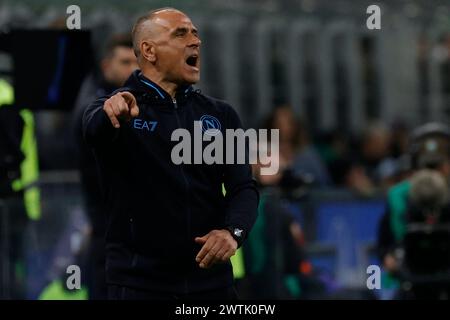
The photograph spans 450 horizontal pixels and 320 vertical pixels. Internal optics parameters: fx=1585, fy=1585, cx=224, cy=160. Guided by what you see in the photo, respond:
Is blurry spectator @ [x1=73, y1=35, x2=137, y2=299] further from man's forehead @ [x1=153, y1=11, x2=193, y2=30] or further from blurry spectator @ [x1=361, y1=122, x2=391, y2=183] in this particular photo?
blurry spectator @ [x1=361, y1=122, x2=391, y2=183]

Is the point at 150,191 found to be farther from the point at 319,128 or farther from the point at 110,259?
the point at 319,128

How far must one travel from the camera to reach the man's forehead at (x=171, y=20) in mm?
6504

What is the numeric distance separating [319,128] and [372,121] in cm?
64

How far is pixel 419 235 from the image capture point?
9.63 metres

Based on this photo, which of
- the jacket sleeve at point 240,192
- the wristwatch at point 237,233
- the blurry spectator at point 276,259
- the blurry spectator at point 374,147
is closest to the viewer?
the wristwatch at point 237,233

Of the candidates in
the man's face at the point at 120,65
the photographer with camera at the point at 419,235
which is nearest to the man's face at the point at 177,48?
the man's face at the point at 120,65

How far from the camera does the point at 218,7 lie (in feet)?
44.3

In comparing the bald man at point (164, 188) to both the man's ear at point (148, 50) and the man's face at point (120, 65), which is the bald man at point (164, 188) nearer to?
the man's ear at point (148, 50)

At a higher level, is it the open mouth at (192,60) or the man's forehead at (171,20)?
the man's forehead at (171,20)

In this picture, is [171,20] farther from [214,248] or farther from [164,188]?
[214,248]

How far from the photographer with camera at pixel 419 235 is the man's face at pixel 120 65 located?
2042mm

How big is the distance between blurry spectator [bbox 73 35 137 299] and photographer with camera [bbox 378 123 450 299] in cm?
197
